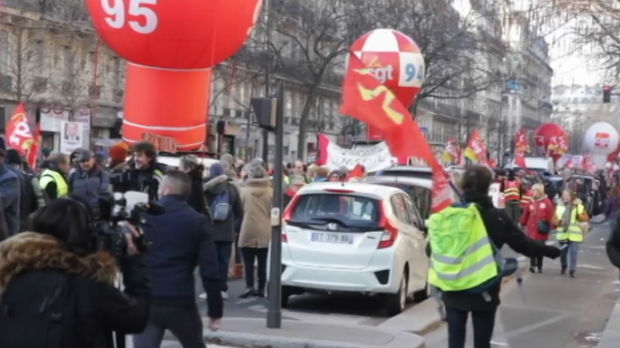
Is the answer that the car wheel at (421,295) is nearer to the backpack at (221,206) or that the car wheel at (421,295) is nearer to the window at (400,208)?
the window at (400,208)

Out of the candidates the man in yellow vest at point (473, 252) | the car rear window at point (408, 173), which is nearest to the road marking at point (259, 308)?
the man in yellow vest at point (473, 252)

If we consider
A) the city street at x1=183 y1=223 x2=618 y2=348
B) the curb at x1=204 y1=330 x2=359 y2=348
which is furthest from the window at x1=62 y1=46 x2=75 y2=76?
the curb at x1=204 y1=330 x2=359 y2=348

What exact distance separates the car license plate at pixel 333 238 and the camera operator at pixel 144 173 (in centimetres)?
330

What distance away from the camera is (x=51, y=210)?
14.5ft

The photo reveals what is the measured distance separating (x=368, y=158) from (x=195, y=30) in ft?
37.2

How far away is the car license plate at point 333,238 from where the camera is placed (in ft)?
42.5

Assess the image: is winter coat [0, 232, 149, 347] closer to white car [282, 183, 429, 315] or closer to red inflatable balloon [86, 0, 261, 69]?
red inflatable balloon [86, 0, 261, 69]

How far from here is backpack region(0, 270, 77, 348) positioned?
4238mm

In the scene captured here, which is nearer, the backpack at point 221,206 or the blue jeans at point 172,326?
the blue jeans at point 172,326

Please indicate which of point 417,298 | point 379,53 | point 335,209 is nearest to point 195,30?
point 335,209

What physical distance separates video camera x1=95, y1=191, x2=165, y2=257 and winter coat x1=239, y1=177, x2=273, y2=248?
8.95 meters

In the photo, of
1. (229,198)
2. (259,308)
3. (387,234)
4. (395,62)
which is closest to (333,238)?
(387,234)

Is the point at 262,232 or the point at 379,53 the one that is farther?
the point at 379,53

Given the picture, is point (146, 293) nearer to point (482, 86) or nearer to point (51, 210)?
point (51, 210)
